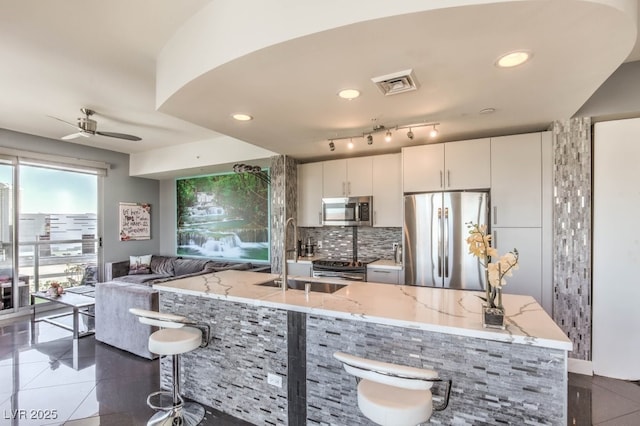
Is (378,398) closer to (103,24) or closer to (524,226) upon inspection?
(524,226)

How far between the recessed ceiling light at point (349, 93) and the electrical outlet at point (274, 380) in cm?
219

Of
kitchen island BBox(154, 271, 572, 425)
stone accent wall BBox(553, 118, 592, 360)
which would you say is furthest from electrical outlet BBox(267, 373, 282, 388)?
stone accent wall BBox(553, 118, 592, 360)

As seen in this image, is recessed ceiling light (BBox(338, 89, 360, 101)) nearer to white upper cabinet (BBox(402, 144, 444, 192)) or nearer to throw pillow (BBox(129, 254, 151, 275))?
white upper cabinet (BBox(402, 144, 444, 192))

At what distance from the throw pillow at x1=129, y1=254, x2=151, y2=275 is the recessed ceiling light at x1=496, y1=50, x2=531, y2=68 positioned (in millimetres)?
6651

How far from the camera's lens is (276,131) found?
3463 mm

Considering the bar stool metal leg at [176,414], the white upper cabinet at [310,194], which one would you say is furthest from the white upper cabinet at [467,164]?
Answer: the bar stool metal leg at [176,414]

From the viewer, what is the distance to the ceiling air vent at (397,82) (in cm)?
209

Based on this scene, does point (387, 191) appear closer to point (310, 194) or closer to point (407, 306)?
point (310, 194)

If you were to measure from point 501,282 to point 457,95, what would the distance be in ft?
5.27

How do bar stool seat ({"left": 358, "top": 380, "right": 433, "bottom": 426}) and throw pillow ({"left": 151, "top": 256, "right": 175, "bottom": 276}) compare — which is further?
throw pillow ({"left": 151, "top": 256, "right": 175, "bottom": 276})

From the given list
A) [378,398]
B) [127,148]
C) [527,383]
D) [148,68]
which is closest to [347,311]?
[378,398]

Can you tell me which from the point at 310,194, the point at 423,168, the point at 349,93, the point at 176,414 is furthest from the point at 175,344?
the point at 423,168

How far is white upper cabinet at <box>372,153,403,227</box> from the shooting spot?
13.9ft

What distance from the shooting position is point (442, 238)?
3576 millimetres
